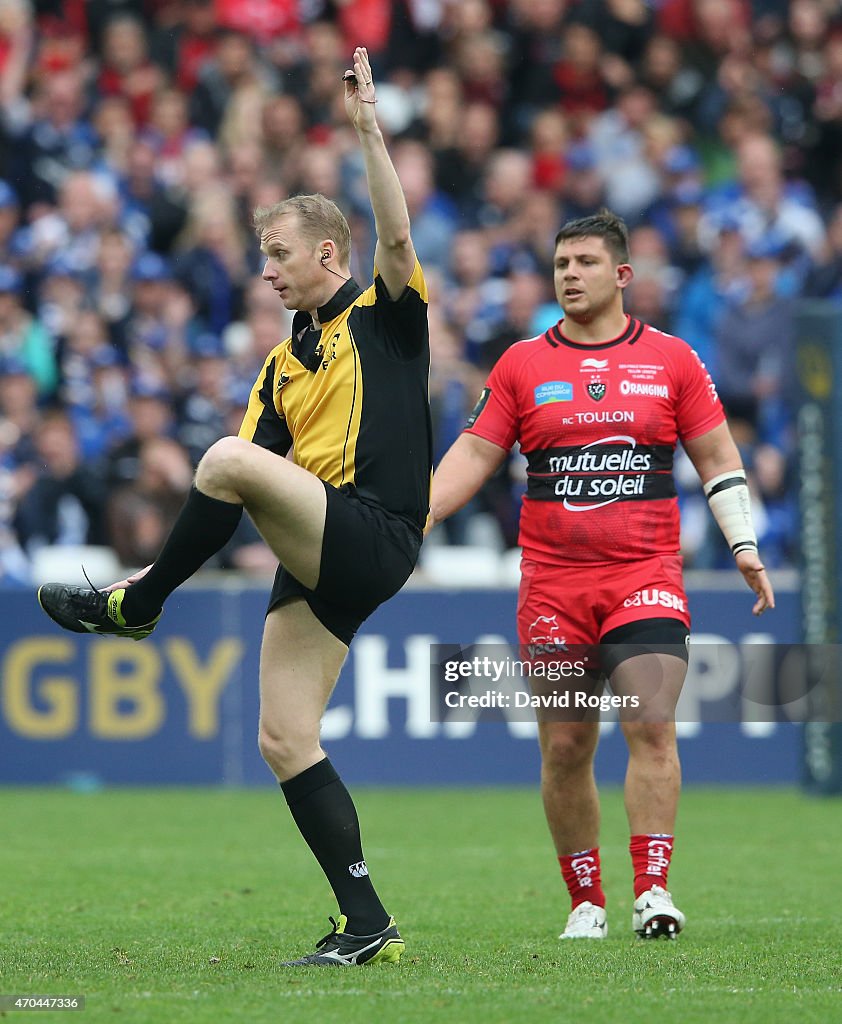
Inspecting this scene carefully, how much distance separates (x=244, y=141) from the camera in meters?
16.3

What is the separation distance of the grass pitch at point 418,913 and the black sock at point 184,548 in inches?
42.8

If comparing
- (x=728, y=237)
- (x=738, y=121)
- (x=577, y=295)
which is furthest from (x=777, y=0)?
(x=577, y=295)

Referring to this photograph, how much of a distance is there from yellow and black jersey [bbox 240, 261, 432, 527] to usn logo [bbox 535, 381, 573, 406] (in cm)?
101

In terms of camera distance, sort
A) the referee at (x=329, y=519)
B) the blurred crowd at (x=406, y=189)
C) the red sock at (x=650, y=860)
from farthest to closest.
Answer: the blurred crowd at (x=406, y=189) → the red sock at (x=650, y=860) → the referee at (x=329, y=519)

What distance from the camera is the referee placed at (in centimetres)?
559

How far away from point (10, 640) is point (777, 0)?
10574 millimetres

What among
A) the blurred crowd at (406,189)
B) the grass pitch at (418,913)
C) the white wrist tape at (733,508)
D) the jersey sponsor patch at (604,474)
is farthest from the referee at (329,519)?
the blurred crowd at (406,189)

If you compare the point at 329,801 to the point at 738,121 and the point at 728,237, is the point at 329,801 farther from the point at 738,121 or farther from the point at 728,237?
the point at 738,121

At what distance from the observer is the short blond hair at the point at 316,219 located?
583 cm

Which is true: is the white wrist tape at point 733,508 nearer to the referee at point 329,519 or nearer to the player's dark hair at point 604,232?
the player's dark hair at point 604,232

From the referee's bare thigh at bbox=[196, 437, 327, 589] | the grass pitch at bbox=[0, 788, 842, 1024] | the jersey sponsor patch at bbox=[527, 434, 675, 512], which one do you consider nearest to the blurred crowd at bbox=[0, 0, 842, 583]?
the grass pitch at bbox=[0, 788, 842, 1024]

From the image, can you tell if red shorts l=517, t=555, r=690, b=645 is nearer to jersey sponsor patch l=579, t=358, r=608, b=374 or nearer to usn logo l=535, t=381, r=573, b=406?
usn logo l=535, t=381, r=573, b=406

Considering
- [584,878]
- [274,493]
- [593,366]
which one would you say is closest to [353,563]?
[274,493]

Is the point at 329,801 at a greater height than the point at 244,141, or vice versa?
the point at 244,141
